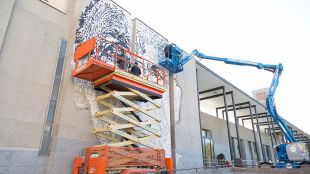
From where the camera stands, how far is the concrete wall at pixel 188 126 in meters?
15.7

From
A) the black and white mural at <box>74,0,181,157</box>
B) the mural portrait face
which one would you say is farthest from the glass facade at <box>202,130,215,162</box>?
the mural portrait face

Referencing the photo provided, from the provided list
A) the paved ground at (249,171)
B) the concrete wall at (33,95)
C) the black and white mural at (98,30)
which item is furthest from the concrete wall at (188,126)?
the concrete wall at (33,95)

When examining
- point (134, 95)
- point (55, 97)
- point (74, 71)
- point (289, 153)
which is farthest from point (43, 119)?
point (289, 153)

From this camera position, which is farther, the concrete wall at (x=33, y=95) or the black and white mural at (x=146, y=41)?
the black and white mural at (x=146, y=41)

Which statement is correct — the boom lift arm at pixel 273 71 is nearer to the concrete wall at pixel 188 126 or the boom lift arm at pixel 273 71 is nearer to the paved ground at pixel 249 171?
the concrete wall at pixel 188 126

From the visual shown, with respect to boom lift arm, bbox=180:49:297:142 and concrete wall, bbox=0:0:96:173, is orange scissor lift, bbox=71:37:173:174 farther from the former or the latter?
boom lift arm, bbox=180:49:297:142

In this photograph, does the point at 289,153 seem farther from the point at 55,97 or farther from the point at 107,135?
the point at 55,97

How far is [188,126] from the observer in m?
17.2

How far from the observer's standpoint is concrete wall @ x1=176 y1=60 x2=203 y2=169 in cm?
1570

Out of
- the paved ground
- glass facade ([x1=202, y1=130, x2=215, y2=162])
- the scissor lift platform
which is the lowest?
the paved ground

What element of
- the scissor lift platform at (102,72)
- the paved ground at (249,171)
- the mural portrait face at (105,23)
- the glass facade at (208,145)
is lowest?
the paved ground at (249,171)

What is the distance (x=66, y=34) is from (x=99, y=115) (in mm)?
4577

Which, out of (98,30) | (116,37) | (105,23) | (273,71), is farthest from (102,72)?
(273,71)

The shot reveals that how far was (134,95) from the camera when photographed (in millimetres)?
11016
